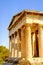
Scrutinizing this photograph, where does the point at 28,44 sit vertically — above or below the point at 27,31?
below

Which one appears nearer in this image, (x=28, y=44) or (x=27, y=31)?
(x=28, y=44)

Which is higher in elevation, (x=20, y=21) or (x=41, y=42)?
(x=20, y=21)

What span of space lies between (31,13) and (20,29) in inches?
220

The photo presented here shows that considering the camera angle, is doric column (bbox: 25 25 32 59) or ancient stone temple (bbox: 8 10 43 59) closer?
doric column (bbox: 25 25 32 59)

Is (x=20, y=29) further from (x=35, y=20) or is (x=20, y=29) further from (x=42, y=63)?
(x=42, y=63)

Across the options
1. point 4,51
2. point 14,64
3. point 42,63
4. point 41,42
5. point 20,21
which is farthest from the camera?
point 4,51

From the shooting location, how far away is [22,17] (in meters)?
31.4

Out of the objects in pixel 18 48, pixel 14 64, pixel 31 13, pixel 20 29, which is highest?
pixel 31 13

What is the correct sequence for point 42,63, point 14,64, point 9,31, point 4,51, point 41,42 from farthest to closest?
point 4,51 → point 9,31 → point 41,42 → point 14,64 → point 42,63

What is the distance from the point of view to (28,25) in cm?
2983

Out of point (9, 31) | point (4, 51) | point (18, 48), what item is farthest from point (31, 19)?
point (4, 51)

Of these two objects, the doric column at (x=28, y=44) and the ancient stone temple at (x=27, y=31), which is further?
the ancient stone temple at (x=27, y=31)

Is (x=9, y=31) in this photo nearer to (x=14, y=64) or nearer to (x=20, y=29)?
(x=20, y=29)

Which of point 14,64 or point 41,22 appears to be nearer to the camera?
point 14,64
